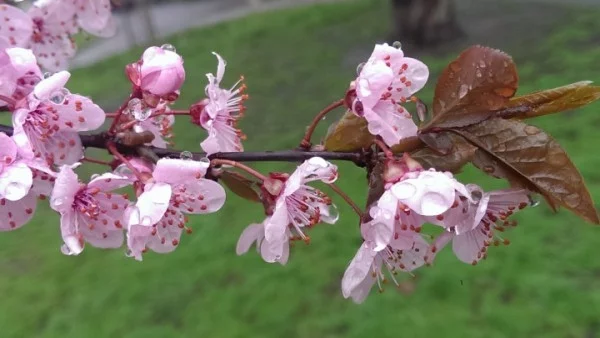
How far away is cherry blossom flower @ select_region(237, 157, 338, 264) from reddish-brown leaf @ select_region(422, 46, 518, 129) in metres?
0.13

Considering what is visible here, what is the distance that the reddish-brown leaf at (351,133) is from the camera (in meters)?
0.82

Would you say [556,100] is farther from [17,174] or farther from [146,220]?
[17,174]

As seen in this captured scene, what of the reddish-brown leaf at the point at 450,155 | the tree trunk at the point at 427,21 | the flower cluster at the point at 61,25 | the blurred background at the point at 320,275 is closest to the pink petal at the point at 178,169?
the reddish-brown leaf at the point at 450,155

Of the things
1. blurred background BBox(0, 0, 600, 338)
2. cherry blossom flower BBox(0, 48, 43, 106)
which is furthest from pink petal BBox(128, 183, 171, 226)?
blurred background BBox(0, 0, 600, 338)

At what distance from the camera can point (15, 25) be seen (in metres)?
1.13

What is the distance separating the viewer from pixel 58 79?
784 mm

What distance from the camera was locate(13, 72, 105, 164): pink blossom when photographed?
31.0 inches

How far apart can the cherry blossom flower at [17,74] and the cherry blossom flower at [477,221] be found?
19.2 inches

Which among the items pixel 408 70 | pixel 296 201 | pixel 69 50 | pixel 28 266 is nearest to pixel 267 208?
pixel 296 201

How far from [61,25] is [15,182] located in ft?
2.06

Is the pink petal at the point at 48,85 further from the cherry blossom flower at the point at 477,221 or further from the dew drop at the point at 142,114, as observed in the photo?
the cherry blossom flower at the point at 477,221

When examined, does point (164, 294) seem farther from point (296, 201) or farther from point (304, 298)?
point (296, 201)

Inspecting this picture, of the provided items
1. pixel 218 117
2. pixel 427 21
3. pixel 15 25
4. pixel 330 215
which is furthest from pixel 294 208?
pixel 427 21

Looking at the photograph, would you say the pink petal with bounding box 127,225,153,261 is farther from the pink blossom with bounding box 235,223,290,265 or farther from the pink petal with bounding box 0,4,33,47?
the pink petal with bounding box 0,4,33,47
